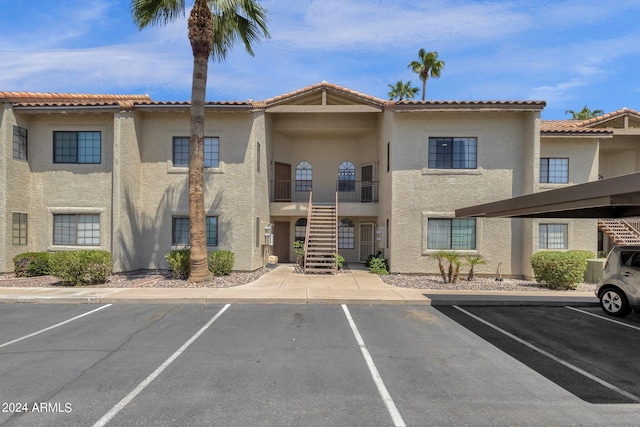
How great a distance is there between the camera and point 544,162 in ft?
53.2

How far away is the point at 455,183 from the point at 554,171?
4.78 metres

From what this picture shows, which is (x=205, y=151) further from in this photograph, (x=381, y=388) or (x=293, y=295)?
(x=381, y=388)

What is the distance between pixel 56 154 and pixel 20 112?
1.99m

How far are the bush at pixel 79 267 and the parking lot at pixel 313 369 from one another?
3.33 m

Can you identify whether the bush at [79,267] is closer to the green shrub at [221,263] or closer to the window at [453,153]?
the green shrub at [221,263]

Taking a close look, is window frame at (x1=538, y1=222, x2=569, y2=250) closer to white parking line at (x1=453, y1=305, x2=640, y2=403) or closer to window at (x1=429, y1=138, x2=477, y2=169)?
window at (x1=429, y1=138, x2=477, y2=169)

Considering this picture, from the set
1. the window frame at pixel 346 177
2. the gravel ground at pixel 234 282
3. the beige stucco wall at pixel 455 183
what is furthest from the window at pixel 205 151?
the beige stucco wall at pixel 455 183

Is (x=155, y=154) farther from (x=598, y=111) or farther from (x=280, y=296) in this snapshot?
(x=598, y=111)

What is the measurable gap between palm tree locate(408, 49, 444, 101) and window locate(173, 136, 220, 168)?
84.1 ft

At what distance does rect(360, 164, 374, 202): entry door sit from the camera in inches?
763

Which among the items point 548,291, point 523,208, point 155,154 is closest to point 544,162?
point 548,291

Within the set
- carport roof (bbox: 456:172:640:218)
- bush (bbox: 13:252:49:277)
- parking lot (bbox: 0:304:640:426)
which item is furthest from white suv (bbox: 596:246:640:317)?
bush (bbox: 13:252:49:277)

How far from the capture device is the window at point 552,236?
1548 centimetres

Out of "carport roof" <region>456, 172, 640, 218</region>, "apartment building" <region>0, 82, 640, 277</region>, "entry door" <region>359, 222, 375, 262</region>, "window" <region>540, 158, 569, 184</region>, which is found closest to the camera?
"carport roof" <region>456, 172, 640, 218</region>
